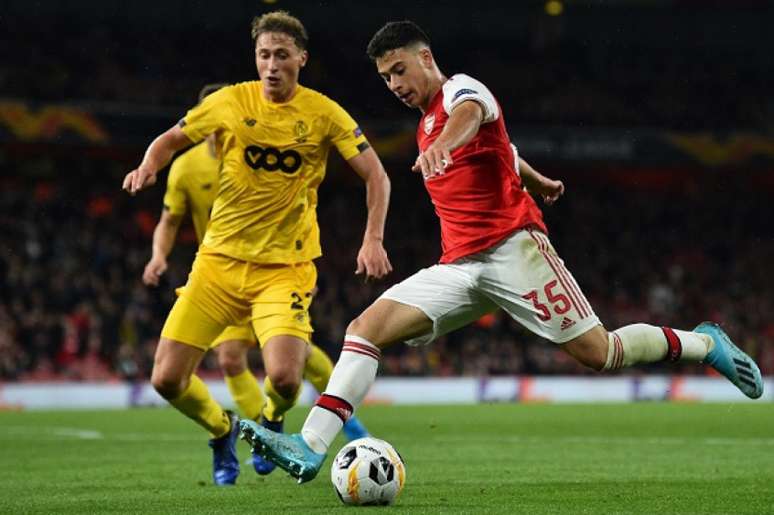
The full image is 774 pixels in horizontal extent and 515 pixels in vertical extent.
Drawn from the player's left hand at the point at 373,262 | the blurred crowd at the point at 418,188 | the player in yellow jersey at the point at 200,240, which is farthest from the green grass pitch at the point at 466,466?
the blurred crowd at the point at 418,188

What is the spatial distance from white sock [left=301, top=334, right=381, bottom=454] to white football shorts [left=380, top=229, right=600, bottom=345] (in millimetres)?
324

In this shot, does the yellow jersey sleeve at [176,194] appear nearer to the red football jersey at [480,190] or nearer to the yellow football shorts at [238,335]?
A: the yellow football shorts at [238,335]

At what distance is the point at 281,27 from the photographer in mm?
7535

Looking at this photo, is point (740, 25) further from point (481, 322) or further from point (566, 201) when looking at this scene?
point (481, 322)

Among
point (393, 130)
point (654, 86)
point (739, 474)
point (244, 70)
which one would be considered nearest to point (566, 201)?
point (654, 86)

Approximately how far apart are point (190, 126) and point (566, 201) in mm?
23926

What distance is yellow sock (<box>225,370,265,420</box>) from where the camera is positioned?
9.01m

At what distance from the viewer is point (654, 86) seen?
30.5 m

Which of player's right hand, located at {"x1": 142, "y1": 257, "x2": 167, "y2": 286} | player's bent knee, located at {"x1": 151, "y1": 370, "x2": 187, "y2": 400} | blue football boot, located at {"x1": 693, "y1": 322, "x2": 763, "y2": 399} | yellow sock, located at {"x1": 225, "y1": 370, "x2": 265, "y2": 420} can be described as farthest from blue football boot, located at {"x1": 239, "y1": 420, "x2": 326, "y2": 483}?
player's right hand, located at {"x1": 142, "y1": 257, "x2": 167, "y2": 286}

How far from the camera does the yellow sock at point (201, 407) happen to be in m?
7.88

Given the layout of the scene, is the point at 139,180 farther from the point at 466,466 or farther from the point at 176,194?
the point at 466,466

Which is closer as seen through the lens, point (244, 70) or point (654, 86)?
point (244, 70)

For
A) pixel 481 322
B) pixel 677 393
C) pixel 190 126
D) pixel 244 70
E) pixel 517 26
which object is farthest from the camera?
pixel 517 26

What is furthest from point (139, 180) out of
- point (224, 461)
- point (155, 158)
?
point (224, 461)
